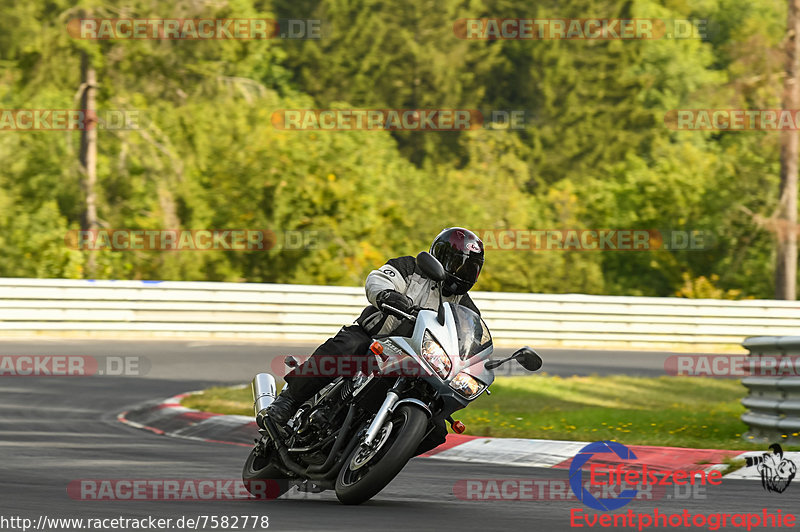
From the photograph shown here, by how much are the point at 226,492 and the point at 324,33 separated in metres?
58.3

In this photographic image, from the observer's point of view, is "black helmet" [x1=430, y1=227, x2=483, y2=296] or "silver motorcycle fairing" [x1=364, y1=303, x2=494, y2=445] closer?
"silver motorcycle fairing" [x1=364, y1=303, x2=494, y2=445]

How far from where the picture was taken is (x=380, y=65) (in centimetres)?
6506

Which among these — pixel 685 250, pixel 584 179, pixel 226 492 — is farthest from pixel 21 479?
pixel 584 179

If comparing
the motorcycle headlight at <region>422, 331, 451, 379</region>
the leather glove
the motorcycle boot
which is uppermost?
the leather glove

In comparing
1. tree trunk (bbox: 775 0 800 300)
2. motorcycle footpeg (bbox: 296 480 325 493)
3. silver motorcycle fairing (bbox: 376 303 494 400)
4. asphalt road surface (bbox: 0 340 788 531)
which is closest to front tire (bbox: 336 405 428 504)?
asphalt road surface (bbox: 0 340 788 531)

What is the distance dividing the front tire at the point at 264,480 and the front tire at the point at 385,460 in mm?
928

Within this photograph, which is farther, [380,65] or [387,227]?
[380,65]

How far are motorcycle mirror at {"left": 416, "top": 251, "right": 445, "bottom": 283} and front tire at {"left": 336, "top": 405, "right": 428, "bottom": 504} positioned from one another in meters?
0.76

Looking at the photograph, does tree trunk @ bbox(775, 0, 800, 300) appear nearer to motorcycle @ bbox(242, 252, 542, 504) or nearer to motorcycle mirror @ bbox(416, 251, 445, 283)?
motorcycle @ bbox(242, 252, 542, 504)

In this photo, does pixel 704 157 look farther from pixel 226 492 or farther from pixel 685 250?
pixel 226 492

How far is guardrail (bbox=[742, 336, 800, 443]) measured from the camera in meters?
10.9

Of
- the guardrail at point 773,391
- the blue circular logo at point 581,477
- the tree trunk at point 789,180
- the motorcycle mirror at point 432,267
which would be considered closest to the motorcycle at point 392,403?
the motorcycle mirror at point 432,267

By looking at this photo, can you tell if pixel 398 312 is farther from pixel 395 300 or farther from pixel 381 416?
pixel 381 416

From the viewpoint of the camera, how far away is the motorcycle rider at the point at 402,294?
24.9 feet
